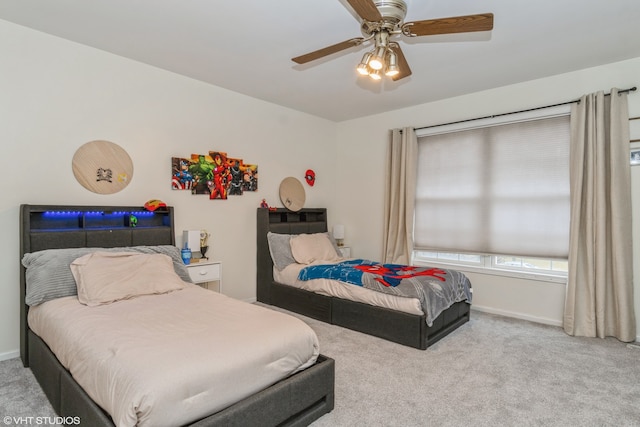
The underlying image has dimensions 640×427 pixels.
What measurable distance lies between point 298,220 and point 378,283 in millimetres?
1972

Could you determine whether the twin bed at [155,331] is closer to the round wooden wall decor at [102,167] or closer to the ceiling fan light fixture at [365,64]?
the round wooden wall decor at [102,167]

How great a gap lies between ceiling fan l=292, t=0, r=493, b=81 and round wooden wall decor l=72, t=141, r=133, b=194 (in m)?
2.22

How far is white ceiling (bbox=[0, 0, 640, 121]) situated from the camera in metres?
2.48

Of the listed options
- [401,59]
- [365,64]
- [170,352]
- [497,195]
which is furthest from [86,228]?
[497,195]

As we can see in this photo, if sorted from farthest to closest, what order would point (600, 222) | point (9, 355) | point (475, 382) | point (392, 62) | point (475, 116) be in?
point (475, 116) → point (600, 222) → point (9, 355) → point (475, 382) → point (392, 62)

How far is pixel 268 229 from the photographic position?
175 inches

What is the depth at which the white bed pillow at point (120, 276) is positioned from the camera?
95.5 inches

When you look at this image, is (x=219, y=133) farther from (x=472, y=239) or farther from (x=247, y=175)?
(x=472, y=239)

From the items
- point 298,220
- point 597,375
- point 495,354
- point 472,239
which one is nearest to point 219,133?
point 298,220

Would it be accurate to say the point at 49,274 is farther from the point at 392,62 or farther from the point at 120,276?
the point at 392,62

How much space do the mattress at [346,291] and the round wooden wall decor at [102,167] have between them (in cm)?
198

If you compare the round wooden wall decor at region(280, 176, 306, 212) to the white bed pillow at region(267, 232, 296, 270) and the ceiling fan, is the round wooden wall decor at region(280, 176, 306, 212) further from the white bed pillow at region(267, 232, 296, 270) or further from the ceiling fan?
the ceiling fan

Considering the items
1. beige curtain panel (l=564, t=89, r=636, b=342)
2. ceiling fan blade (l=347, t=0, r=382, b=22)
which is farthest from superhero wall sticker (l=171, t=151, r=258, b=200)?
beige curtain panel (l=564, t=89, r=636, b=342)

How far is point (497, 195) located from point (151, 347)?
3.88 metres
